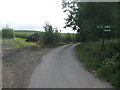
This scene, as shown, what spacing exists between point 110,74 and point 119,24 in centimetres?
669

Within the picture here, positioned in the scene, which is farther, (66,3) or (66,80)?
(66,3)

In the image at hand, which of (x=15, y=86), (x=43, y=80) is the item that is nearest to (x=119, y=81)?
(x=43, y=80)

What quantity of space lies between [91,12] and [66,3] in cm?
1780

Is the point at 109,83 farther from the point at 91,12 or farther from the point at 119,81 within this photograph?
the point at 91,12

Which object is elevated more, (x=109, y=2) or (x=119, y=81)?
(x=109, y=2)

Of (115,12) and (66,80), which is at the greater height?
(115,12)

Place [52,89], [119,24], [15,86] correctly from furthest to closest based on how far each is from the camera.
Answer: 1. [119,24]
2. [15,86]
3. [52,89]

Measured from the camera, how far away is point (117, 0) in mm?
14141

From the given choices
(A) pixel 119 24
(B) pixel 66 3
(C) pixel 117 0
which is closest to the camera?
(A) pixel 119 24

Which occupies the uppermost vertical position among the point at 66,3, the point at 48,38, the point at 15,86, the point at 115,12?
the point at 66,3

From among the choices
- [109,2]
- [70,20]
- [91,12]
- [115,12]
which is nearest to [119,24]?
[115,12]

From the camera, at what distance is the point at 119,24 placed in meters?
13.3

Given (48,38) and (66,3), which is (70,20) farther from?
(48,38)

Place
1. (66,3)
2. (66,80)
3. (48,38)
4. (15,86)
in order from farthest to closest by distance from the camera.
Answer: (66,3), (48,38), (66,80), (15,86)
